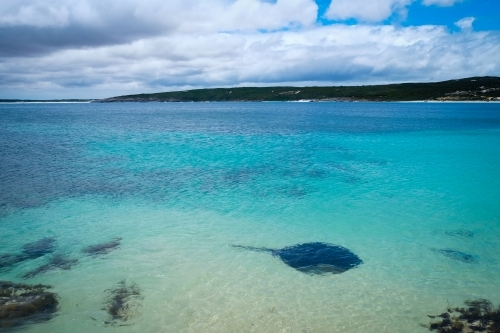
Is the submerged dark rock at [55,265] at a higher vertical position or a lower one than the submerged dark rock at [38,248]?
lower

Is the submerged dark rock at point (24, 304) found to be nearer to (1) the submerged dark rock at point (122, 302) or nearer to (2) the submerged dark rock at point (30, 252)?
(1) the submerged dark rock at point (122, 302)

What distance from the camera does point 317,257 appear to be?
13031mm

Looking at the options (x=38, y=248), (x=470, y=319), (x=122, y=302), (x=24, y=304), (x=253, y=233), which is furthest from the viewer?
(x=253, y=233)

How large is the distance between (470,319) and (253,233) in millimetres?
8371

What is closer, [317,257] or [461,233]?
[317,257]

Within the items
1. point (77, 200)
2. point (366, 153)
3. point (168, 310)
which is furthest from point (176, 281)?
point (366, 153)

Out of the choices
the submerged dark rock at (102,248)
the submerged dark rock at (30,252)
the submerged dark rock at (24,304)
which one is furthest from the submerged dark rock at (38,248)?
the submerged dark rock at (24,304)

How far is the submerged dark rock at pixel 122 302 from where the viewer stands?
9.45 m

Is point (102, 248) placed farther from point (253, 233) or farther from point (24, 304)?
point (253, 233)

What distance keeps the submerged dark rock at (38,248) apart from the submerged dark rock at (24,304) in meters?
2.13

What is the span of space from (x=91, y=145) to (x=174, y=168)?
18.5 meters

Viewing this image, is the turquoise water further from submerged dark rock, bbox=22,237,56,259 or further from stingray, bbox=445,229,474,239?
submerged dark rock, bbox=22,237,56,259

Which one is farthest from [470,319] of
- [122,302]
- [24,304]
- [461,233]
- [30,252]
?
[30,252]

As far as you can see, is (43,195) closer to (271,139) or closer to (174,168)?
(174,168)
